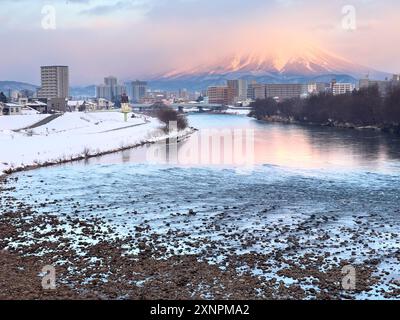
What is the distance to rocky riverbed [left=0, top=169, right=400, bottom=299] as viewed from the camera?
10648 millimetres

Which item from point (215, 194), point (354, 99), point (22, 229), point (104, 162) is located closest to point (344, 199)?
point (215, 194)

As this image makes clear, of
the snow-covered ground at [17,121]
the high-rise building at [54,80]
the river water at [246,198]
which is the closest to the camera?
the river water at [246,198]

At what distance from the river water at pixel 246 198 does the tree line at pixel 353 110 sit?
28.9m

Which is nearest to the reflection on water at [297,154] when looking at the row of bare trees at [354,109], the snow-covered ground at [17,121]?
the row of bare trees at [354,109]

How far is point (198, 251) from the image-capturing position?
1348cm

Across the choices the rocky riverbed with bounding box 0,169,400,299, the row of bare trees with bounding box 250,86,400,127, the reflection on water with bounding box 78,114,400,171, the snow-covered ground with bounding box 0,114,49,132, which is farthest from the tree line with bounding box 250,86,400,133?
the rocky riverbed with bounding box 0,169,400,299

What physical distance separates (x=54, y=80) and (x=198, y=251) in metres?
186

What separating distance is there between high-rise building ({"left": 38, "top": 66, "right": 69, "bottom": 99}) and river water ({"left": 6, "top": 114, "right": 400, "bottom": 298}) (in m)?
158

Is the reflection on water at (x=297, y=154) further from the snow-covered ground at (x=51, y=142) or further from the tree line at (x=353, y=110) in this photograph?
the tree line at (x=353, y=110)

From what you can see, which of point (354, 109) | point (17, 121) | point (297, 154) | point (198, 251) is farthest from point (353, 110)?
point (198, 251)

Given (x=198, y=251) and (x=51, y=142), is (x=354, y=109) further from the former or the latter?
(x=198, y=251)

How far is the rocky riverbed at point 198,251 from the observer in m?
10.6

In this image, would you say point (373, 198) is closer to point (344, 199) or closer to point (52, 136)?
point (344, 199)
